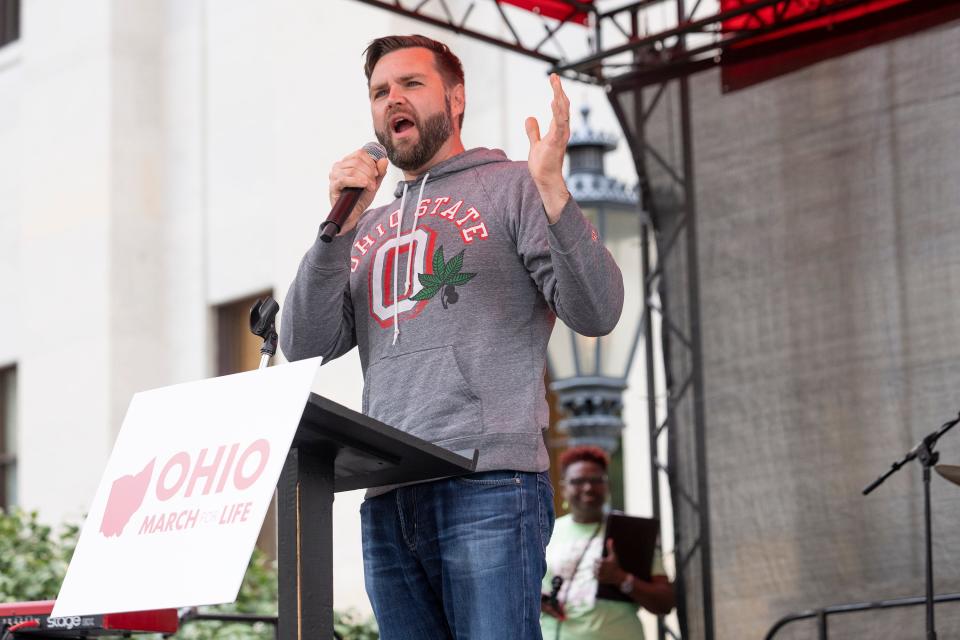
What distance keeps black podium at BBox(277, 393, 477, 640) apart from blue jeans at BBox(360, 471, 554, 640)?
19 cm

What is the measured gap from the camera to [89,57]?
1193cm

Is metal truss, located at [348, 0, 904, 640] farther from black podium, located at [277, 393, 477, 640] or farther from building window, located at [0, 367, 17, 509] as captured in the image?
building window, located at [0, 367, 17, 509]

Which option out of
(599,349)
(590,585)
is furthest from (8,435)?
(590,585)

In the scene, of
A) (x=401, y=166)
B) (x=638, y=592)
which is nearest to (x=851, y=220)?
(x=638, y=592)

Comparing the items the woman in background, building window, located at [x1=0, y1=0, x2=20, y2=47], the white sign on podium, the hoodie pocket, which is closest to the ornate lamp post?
the woman in background

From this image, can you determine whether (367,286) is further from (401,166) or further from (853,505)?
(853,505)

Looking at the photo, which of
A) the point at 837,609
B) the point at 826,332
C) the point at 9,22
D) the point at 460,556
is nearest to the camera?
the point at 460,556

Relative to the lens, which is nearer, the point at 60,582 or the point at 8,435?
the point at 60,582

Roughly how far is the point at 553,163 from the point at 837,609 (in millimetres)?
3436

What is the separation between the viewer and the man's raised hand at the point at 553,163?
2648 mm

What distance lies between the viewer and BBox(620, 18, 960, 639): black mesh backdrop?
5.53m

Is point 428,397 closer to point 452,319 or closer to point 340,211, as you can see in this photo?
point 452,319

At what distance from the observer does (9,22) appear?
13.7 meters

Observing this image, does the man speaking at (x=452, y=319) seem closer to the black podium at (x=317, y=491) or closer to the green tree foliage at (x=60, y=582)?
the black podium at (x=317, y=491)
